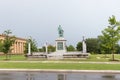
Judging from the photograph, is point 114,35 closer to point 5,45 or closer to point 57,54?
point 57,54

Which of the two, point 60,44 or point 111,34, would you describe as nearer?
point 111,34

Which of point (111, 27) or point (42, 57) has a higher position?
point (111, 27)

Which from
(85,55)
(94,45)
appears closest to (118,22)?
(85,55)

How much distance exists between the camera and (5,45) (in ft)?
200

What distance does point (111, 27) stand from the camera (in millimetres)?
53281

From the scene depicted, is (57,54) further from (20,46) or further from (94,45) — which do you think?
(20,46)

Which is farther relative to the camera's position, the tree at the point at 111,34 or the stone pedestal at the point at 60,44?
the stone pedestal at the point at 60,44

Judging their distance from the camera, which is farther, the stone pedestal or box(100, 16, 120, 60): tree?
the stone pedestal

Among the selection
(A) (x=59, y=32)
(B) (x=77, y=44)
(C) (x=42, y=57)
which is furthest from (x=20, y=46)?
(C) (x=42, y=57)

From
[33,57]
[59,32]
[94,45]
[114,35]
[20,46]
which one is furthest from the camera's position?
[20,46]

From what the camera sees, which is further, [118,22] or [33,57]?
[33,57]

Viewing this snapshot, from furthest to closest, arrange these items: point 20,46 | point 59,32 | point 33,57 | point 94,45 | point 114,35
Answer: point 20,46
point 94,45
point 59,32
point 33,57
point 114,35

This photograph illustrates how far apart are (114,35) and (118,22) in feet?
7.33

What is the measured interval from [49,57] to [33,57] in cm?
290
